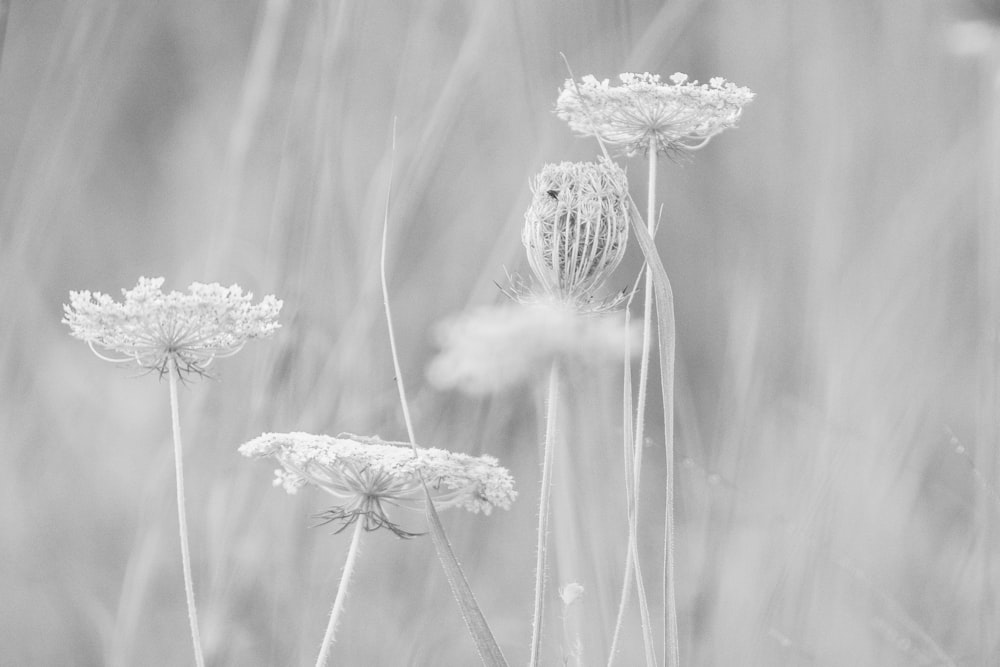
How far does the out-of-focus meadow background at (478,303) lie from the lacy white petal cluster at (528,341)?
175 millimetres

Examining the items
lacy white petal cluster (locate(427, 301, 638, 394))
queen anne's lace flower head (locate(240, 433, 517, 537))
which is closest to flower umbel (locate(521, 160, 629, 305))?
lacy white petal cluster (locate(427, 301, 638, 394))

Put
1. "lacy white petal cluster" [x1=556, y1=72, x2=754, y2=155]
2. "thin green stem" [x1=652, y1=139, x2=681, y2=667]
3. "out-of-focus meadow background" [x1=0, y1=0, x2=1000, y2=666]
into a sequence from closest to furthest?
"thin green stem" [x1=652, y1=139, x2=681, y2=667]
"lacy white petal cluster" [x1=556, y1=72, x2=754, y2=155]
"out-of-focus meadow background" [x1=0, y1=0, x2=1000, y2=666]

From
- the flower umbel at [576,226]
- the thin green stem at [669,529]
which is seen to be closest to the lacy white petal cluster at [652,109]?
the flower umbel at [576,226]

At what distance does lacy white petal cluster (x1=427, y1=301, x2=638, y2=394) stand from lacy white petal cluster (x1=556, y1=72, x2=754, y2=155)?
0.14 meters

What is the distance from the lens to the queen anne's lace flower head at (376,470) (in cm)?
57

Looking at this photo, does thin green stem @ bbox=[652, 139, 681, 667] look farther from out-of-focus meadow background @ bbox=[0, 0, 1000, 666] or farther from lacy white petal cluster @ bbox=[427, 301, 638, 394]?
out-of-focus meadow background @ bbox=[0, 0, 1000, 666]

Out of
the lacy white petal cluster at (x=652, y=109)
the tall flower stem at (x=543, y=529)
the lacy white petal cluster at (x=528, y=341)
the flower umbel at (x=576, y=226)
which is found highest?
the lacy white petal cluster at (x=652, y=109)

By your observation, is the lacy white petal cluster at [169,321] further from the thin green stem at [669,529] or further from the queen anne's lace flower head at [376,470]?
the thin green stem at [669,529]

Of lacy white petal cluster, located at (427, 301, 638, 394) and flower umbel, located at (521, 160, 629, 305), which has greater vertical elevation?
flower umbel, located at (521, 160, 629, 305)

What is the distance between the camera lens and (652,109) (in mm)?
690

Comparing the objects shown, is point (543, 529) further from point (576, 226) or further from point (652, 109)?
point (652, 109)

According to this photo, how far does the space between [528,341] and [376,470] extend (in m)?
0.13

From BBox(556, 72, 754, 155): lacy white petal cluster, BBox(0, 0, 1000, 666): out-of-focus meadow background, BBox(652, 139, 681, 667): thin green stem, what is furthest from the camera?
BBox(0, 0, 1000, 666): out-of-focus meadow background

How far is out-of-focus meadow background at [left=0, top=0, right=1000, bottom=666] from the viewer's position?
919mm
